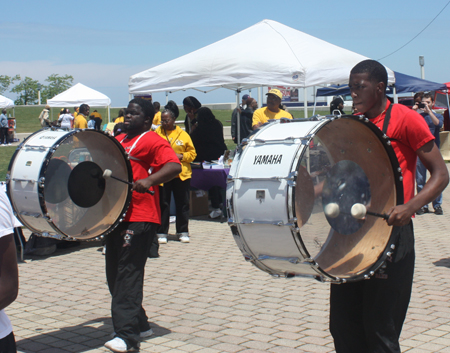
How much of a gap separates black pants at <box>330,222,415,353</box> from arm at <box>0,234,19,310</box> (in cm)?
180

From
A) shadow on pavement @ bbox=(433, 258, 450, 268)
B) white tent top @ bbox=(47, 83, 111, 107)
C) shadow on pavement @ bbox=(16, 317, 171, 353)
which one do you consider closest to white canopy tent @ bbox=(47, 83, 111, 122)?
white tent top @ bbox=(47, 83, 111, 107)

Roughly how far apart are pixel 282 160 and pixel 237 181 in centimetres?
33

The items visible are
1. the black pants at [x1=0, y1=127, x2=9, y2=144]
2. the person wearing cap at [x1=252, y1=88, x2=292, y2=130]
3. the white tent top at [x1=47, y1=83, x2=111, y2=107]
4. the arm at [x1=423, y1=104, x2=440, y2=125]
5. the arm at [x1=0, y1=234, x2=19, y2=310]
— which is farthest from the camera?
the black pants at [x1=0, y1=127, x2=9, y2=144]

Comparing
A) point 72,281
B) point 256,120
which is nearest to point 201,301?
point 72,281

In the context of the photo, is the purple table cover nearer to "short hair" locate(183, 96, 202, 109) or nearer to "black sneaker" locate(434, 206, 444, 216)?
"short hair" locate(183, 96, 202, 109)

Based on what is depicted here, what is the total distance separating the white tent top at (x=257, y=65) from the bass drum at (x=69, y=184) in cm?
591

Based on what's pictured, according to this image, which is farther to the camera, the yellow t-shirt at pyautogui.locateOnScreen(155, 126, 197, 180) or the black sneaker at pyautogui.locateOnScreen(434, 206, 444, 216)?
the black sneaker at pyautogui.locateOnScreen(434, 206, 444, 216)

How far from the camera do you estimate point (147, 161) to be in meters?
4.70

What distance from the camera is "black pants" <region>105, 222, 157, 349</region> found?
4375 mm

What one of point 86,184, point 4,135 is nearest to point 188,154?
point 86,184

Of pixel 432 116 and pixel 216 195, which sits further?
pixel 432 116

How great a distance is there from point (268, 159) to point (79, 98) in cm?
2075

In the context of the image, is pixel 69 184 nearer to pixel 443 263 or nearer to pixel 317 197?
pixel 317 197

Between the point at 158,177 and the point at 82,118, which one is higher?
the point at 82,118
